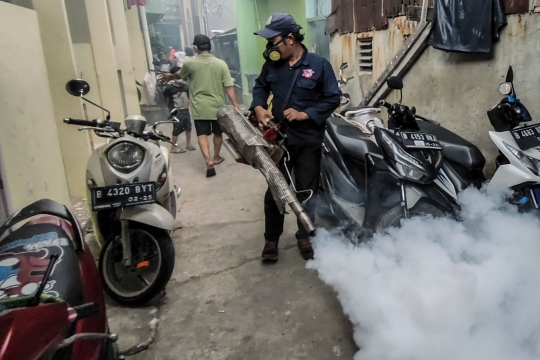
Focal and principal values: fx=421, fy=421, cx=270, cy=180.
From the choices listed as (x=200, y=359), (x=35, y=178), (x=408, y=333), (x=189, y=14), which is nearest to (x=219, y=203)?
(x=35, y=178)

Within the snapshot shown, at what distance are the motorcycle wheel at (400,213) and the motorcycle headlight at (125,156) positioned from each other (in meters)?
1.93

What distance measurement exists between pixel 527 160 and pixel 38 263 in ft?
10.2

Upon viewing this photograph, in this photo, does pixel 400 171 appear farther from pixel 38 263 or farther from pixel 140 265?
pixel 38 263

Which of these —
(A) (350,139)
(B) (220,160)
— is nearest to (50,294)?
(A) (350,139)

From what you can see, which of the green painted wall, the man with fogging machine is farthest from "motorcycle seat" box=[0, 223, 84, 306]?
the green painted wall

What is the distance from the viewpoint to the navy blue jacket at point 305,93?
325 cm

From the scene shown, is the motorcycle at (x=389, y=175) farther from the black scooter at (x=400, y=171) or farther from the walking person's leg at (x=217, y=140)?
the walking person's leg at (x=217, y=140)

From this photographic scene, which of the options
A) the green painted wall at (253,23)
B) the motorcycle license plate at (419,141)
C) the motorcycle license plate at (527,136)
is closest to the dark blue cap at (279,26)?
the motorcycle license plate at (419,141)

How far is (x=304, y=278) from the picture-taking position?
3332 mm

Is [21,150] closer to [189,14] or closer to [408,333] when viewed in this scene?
[408,333]

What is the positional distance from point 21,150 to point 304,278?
8.68ft

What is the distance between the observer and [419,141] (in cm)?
324

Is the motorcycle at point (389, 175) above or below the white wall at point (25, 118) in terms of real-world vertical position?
below

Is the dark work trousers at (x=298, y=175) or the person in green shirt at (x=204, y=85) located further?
the person in green shirt at (x=204, y=85)
